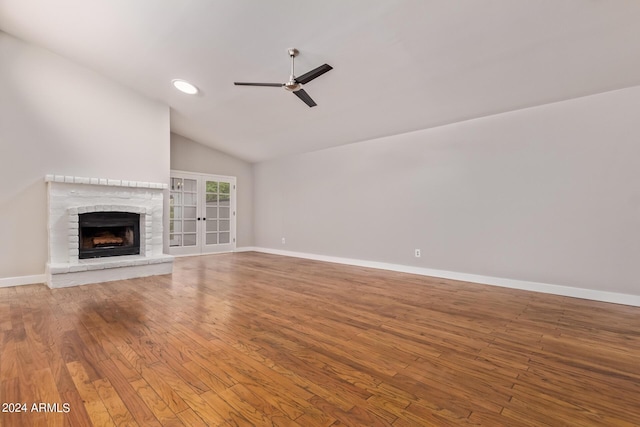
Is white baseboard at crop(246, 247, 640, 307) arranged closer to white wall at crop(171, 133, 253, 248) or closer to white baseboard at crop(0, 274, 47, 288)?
white wall at crop(171, 133, 253, 248)

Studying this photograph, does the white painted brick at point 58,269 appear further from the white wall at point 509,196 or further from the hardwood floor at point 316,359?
the white wall at point 509,196

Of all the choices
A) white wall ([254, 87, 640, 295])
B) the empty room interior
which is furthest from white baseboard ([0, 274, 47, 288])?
white wall ([254, 87, 640, 295])

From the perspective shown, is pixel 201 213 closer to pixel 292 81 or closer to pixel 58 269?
pixel 58 269

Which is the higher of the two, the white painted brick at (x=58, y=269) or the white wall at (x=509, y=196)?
the white wall at (x=509, y=196)

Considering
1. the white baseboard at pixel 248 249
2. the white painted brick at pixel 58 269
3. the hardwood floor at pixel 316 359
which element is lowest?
the hardwood floor at pixel 316 359

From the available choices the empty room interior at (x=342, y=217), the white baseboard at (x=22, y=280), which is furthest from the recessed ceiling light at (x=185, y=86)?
the white baseboard at (x=22, y=280)

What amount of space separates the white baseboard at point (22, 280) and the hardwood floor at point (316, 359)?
37 centimetres

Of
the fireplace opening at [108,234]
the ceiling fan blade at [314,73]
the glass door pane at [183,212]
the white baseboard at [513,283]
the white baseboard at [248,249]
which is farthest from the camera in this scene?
the white baseboard at [248,249]

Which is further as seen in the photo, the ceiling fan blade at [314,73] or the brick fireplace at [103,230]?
the brick fireplace at [103,230]

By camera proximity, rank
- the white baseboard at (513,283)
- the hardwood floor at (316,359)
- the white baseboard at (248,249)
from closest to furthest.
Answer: the hardwood floor at (316,359) → the white baseboard at (513,283) → the white baseboard at (248,249)

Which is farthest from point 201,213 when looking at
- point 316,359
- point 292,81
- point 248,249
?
point 316,359

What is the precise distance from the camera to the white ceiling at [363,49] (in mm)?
2535

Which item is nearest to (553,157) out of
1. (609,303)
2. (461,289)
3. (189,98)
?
(609,303)

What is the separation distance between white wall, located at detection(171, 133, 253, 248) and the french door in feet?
0.49
